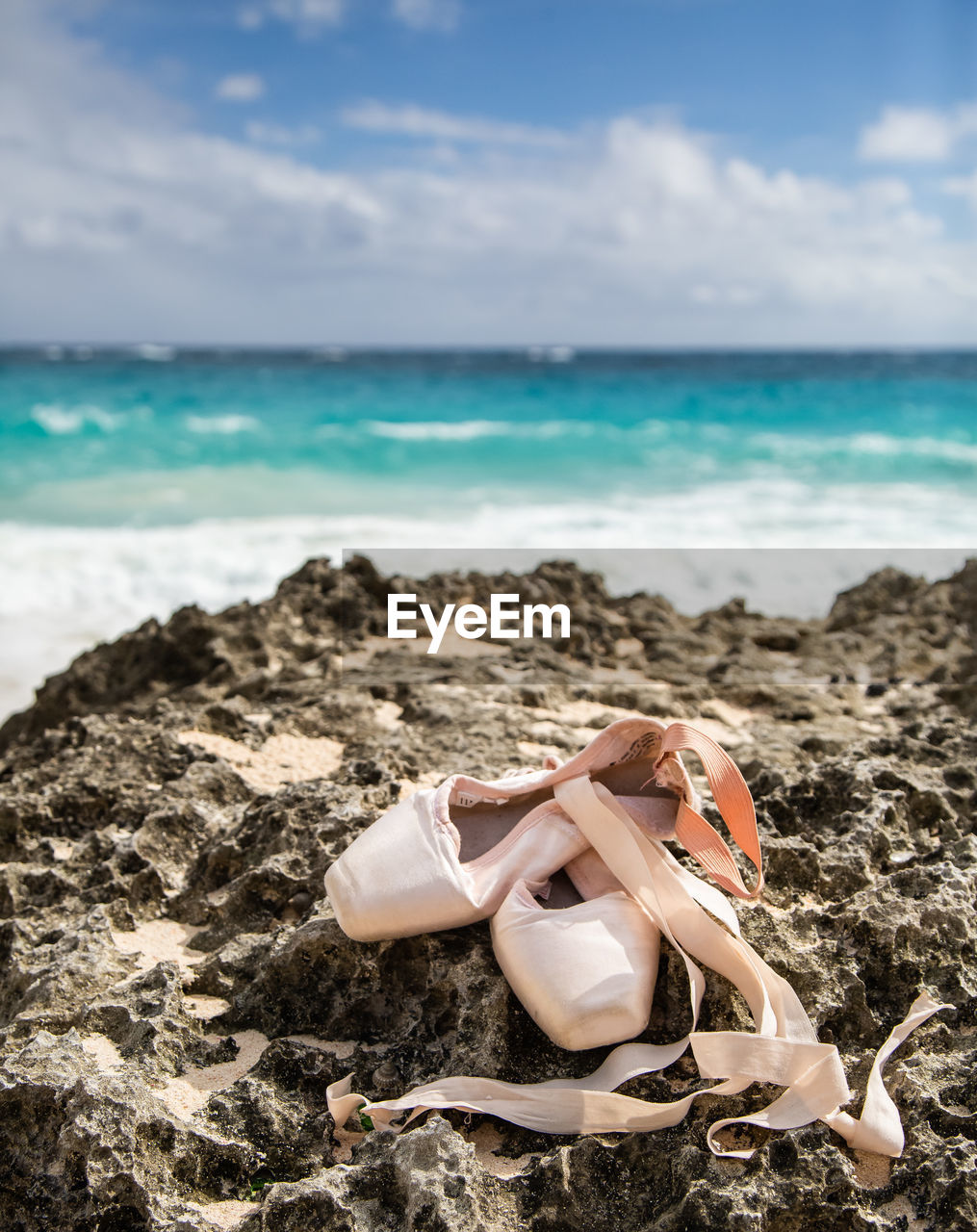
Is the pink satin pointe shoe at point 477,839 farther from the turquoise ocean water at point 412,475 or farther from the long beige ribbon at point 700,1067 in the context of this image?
the turquoise ocean water at point 412,475

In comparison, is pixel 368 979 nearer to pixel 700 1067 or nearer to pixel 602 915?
pixel 602 915

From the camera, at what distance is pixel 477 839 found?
212 cm

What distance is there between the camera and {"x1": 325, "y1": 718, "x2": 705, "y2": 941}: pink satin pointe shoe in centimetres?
193

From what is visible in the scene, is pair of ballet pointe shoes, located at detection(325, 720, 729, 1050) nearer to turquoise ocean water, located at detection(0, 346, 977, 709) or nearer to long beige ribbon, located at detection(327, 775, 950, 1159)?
long beige ribbon, located at detection(327, 775, 950, 1159)

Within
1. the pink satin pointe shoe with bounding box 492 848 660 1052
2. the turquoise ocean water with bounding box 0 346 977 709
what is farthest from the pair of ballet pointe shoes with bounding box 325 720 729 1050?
the turquoise ocean water with bounding box 0 346 977 709

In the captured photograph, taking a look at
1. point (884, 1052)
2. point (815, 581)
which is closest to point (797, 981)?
point (884, 1052)

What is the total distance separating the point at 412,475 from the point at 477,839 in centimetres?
1381

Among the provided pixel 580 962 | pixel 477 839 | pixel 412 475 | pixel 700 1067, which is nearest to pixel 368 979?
pixel 477 839

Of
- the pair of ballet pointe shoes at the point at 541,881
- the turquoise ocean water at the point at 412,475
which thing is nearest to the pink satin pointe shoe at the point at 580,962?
the pair of ballet pointe shoes at the point at 541,881

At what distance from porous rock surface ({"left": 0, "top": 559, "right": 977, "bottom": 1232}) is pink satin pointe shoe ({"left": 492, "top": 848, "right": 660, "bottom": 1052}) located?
0.09 meters

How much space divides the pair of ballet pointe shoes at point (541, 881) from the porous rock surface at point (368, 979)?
0.10 m

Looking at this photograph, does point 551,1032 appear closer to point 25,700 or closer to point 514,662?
point 514,662

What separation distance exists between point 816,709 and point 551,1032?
2.18m

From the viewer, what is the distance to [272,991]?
2.06m
